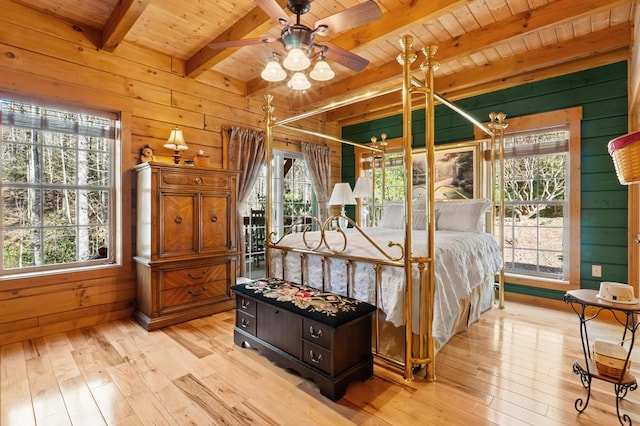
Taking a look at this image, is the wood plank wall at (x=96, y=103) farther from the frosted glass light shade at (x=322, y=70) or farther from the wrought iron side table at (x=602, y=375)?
the wrought iron side table at (x=602, y=375)

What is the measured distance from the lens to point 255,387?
76.6 inches

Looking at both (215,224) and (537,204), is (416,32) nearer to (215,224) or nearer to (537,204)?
(537,204)

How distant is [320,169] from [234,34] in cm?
257

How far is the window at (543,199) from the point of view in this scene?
3.41 metres

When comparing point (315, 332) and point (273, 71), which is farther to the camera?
point (273, 71)

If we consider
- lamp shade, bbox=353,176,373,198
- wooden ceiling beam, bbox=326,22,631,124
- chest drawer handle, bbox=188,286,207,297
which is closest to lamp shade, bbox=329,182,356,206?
lamp shade, bbox=353,176,373,198

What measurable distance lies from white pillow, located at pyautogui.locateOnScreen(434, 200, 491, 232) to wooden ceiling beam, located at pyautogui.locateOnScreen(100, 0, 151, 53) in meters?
3.47

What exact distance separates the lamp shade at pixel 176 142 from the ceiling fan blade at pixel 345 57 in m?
1.87

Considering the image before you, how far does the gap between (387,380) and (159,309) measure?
2.21 meters

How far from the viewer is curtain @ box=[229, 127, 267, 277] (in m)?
3.95

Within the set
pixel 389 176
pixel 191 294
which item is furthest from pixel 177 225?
pixel 389 176

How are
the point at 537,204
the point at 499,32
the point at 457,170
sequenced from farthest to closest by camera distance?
the point at 457,170 → the point at 537,204 → the point at 499,32

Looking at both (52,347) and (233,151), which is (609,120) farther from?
(52,347)

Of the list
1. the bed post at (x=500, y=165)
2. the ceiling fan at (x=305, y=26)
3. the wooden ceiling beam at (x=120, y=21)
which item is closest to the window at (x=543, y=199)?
the bed post at (x=500, y=165)
